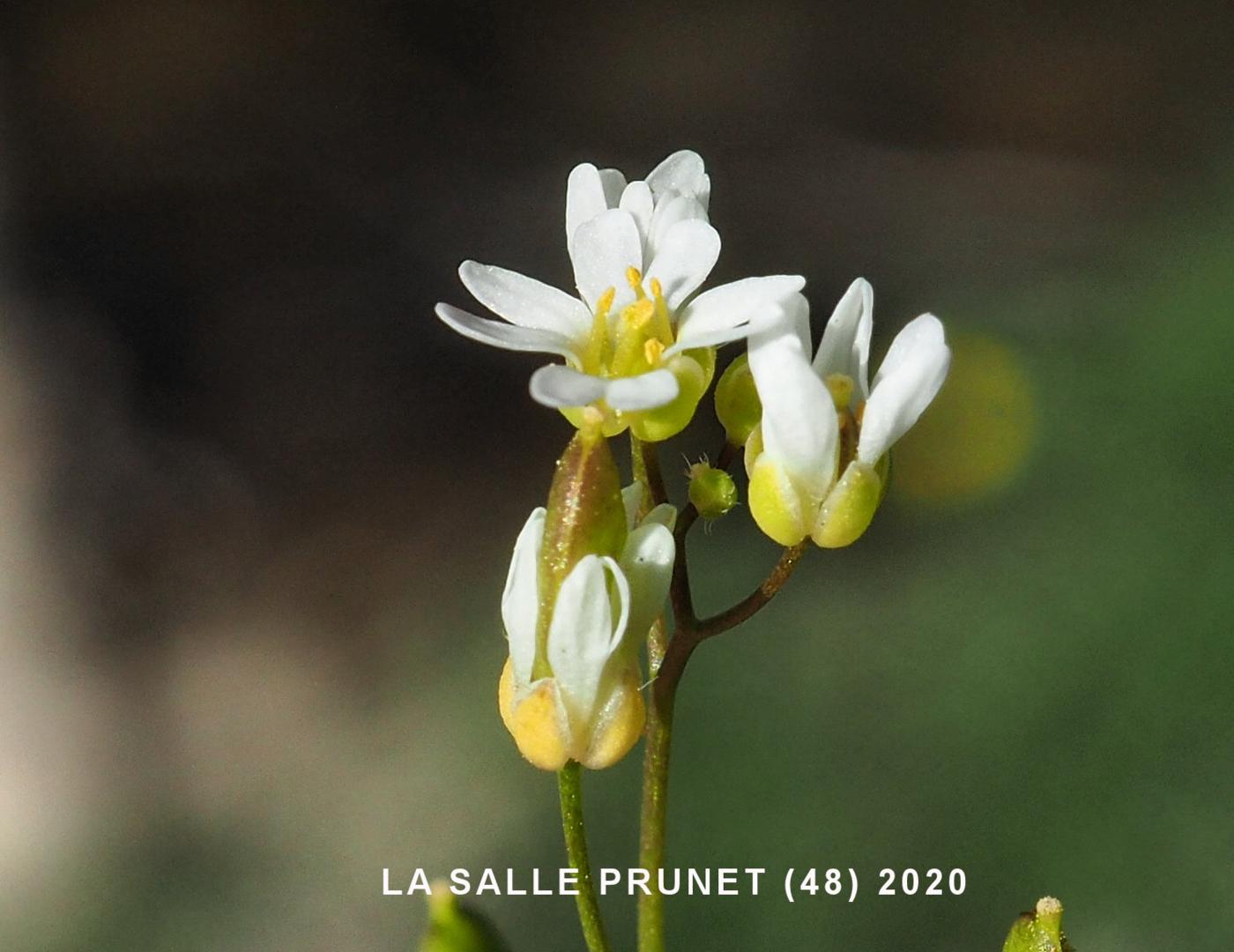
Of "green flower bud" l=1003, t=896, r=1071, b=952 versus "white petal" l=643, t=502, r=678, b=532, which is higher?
"white petal" l=643, t=502, r=678, b=532

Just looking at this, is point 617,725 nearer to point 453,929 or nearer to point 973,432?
point 453,929

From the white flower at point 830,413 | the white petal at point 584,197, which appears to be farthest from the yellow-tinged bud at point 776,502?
the white petal at point 584,197


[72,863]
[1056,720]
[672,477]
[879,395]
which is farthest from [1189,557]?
[72,863]

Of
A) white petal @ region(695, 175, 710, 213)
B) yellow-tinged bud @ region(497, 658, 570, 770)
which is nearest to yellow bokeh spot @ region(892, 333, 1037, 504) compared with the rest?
white petal @ region(695, 175, 710, 213)

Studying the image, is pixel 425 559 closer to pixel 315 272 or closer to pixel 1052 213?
pixel 315 272

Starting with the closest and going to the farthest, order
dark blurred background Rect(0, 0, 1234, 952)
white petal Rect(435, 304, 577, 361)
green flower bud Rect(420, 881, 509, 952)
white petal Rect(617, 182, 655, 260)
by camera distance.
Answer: green flower bud Rect(420, 881, 509, 952)
white petal Rect(435, 304, 577, 361)
white petal Rect(617, 182, 655, 260)
dark blurred background Rect(0, 0, 1234, 952)

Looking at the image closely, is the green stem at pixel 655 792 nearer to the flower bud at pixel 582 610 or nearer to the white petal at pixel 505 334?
the flower bud at pixel 582 610

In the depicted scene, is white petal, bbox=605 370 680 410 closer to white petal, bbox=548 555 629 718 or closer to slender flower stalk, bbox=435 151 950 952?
slender flower stalk, bbox=435 151 950 952
